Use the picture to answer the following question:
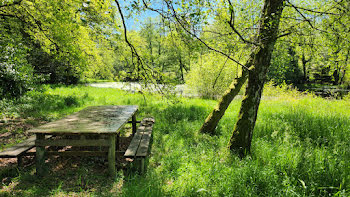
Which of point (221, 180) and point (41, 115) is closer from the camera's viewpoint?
A: point (221, 180)

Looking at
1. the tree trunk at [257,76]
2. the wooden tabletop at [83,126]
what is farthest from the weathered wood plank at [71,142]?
the tree trunk at [257,76]

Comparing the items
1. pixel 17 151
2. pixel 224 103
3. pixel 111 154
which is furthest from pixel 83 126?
pixel 224 103

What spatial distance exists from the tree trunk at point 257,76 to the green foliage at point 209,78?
8.89 m

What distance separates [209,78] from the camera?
43.0ft

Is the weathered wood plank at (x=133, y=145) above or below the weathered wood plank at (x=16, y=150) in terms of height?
above

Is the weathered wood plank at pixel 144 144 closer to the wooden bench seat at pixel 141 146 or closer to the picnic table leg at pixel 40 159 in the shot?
the wooden bench seat at pixel 141 146

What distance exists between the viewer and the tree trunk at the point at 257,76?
336 centimetres

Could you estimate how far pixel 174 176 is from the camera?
327 cm

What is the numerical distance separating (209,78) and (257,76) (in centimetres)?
967

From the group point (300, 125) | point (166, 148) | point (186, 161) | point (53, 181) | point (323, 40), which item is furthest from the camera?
point (300, 125)

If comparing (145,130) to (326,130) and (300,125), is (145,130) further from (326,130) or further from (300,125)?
(326,130)

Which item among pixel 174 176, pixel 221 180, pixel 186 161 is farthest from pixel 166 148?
pixel 221 180

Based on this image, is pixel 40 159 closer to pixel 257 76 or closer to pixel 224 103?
pixel 257 76

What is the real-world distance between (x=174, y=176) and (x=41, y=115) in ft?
22.1
